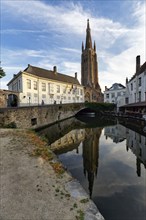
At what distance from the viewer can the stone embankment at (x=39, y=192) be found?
352 cm

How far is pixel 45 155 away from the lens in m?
7.29

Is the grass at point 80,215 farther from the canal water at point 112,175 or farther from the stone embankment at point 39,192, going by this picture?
the canal water at point 112,175

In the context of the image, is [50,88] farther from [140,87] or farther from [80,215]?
[80,215]

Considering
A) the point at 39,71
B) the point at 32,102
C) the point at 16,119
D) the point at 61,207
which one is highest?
the point at 39,71

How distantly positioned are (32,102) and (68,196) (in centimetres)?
2839

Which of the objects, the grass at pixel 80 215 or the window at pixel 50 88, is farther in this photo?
the window at pixel 50 88

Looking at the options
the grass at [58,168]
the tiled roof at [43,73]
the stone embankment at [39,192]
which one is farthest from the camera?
the tiled roof at [43,73]

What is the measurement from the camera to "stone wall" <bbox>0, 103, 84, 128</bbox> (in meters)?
14.5

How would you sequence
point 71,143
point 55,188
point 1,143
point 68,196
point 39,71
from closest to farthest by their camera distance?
point 68,196, point 55,188, point 1,143, point 71,143, point 39,71

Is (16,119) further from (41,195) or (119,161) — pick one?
(41,195)

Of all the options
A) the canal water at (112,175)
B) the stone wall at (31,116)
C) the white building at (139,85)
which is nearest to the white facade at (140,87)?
the white building at (139,85)

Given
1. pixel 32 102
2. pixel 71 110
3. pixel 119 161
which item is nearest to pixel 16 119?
pixel 119 161

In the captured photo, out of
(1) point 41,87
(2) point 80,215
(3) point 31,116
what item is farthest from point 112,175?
(1) point 41,87

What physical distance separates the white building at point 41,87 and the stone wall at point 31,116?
7.39 meters
